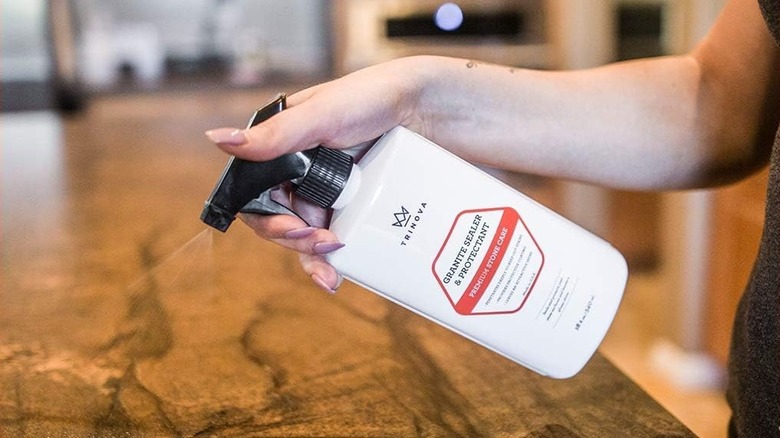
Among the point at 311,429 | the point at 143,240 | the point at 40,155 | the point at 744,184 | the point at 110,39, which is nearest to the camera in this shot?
the point at 311,429

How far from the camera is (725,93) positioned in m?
0.69

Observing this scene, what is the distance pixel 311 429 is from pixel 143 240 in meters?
0.56

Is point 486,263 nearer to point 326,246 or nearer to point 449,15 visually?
point 326,246

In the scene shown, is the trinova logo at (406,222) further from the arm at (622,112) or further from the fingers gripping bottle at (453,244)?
the arm at (622,112)

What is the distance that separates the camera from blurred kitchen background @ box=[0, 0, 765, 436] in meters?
2.26

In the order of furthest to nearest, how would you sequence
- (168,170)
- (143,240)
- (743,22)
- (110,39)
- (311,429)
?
(110,39)
(168,170)
(143,240)
(743,22)
(311,429)

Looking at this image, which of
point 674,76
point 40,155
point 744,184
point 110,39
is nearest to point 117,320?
point 674,76

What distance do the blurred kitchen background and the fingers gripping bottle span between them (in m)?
1.70

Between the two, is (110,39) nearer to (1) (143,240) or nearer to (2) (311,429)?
(1) (143,240)

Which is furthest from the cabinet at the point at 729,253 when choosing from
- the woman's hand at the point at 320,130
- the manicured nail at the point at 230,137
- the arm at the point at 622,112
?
the manicured nail at the point at 230,137

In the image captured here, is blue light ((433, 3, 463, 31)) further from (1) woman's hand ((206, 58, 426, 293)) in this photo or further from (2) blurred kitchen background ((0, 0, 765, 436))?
(1) woman's hand ((206, 58, 426, 293))

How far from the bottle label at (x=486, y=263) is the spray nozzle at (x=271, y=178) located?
0.26 feet

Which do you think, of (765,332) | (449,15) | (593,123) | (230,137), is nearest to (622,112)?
(593,123)

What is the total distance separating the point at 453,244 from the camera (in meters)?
0.49
